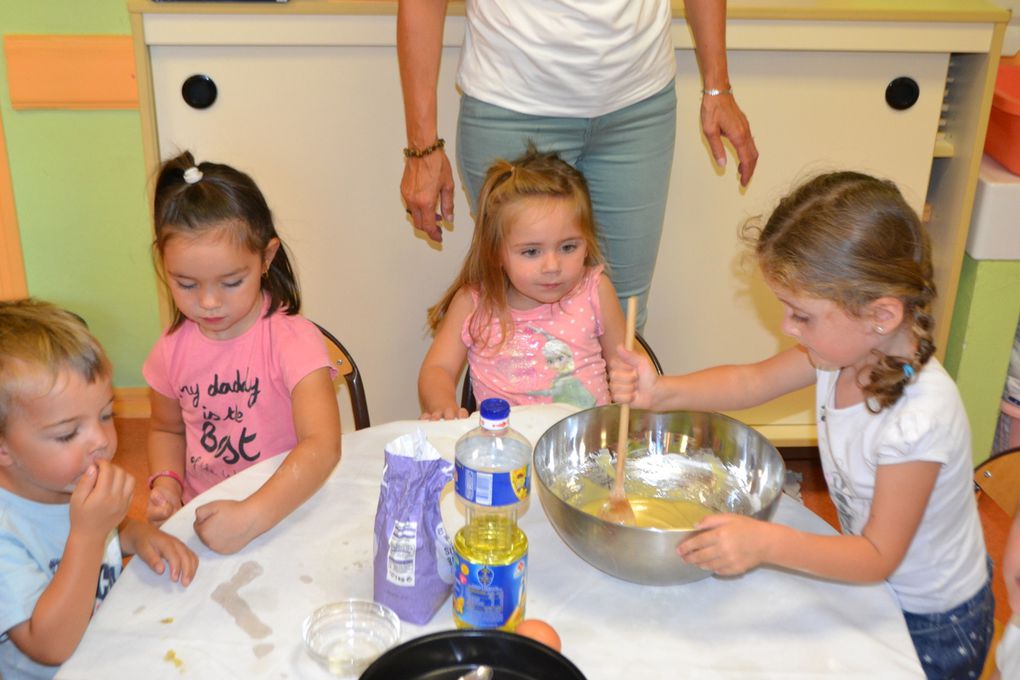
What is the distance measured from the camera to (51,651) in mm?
1163

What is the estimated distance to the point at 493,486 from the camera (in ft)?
3.58

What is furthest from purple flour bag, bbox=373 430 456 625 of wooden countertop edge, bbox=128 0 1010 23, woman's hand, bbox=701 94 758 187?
wooden countertop edge, bbox=128 0 1010 23

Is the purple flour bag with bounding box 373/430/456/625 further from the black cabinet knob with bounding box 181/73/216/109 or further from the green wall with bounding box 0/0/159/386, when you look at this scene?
the green wall with bounding box 0/0/159/386

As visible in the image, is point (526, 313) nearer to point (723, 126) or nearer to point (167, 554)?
point (723, 126)

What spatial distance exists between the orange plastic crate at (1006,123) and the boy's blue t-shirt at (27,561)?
86.7 inches

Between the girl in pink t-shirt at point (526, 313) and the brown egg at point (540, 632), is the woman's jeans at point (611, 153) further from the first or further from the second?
the brown egg at point (540, 632)

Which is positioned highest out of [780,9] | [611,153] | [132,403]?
[780,9]

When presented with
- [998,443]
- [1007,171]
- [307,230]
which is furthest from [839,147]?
[307,230]

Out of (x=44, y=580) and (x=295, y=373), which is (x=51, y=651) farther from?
(x=295, y=373)

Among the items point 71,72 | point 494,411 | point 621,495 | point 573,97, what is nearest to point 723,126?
point 573,97

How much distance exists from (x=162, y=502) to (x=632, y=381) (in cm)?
74

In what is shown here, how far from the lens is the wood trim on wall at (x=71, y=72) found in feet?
8.62

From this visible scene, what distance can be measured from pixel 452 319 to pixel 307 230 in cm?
69

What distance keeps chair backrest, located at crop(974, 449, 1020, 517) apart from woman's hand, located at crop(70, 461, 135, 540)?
114 centimetres
